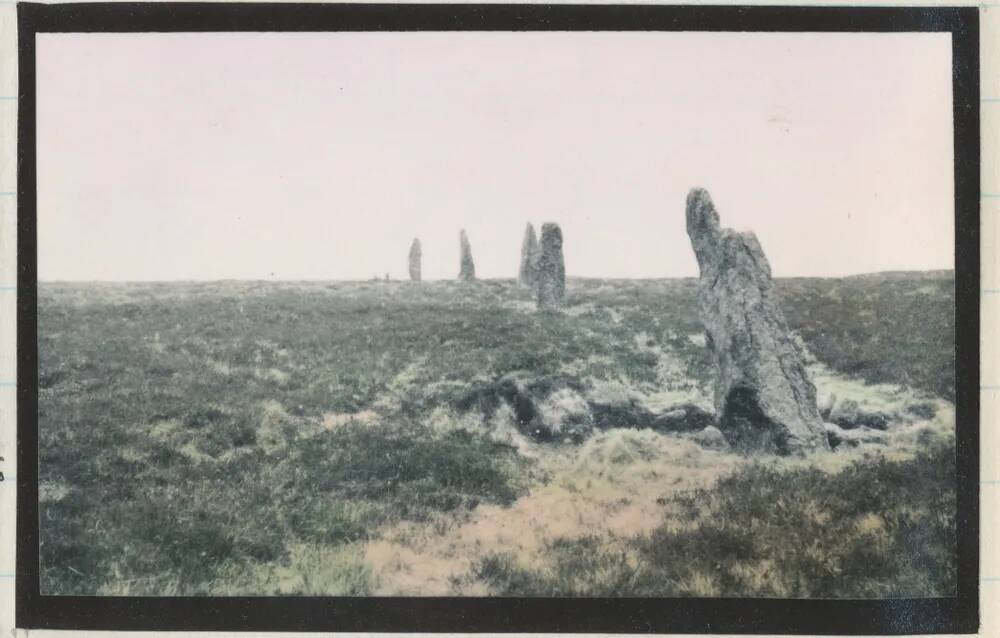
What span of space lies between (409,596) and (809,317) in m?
7.41

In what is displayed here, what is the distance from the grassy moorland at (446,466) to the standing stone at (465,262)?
131cm

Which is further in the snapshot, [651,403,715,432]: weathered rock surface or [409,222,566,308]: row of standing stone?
[409,222,566,308]: row of standing stone

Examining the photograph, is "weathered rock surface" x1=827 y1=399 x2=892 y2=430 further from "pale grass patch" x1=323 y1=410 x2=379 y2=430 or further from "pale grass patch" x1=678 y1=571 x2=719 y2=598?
"pale grass patch" x1=323 y1=410 x2=379 y2=430

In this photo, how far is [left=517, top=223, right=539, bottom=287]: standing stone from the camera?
30.4 feet

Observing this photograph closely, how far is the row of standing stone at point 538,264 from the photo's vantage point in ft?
30.6

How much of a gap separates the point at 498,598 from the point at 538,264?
6.48 m

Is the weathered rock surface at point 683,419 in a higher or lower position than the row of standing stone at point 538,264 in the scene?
lower

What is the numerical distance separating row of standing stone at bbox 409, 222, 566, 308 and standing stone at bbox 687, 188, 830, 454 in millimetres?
2433

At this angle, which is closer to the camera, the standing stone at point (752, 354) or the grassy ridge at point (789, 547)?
the grassy ridge at point (789, 547)

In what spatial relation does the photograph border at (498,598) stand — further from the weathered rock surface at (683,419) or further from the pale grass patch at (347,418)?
the weathered rock surface at (683,419)

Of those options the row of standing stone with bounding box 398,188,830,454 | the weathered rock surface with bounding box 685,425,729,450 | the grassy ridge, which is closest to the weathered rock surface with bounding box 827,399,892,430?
the row of standing stone with bounding box 398,188,830,454

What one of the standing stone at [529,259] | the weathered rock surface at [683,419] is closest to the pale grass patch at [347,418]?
the standing stone at [529,259]

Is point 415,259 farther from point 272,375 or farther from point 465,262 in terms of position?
point 272,375
